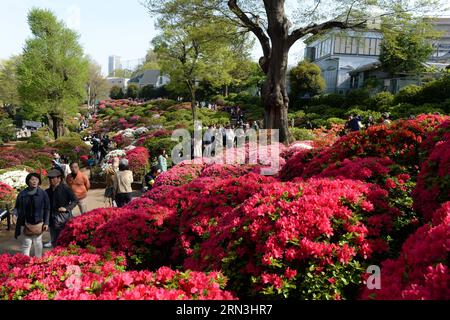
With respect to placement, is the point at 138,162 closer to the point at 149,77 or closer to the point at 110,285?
the point at 110,285

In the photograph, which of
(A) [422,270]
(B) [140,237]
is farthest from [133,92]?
(A) [422,270]

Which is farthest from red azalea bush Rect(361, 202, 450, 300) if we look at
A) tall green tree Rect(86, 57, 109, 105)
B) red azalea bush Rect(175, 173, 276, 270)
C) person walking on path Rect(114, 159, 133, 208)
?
tall green tree Rect(86, 57, 109, 105)

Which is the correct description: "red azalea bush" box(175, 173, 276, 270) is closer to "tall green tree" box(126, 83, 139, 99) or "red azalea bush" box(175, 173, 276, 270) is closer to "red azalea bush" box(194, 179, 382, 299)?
"red azalea bush" box(194, 179, 382, 299)

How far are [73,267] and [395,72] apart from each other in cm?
3555

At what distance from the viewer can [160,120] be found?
32.0 meters

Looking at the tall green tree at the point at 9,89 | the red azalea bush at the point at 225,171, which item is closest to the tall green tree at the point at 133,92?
the tall green tree at the point at 9,89

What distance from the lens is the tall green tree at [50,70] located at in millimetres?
27844

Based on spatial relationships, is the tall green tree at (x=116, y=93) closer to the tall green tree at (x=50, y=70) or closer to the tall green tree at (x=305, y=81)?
the tall green tree at (x=50, y=70)

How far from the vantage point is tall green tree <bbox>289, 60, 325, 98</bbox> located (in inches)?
1451

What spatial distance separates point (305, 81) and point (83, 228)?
112 ft

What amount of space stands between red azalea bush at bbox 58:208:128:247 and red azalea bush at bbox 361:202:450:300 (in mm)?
3988

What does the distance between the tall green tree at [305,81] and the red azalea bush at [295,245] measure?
34524 mm
